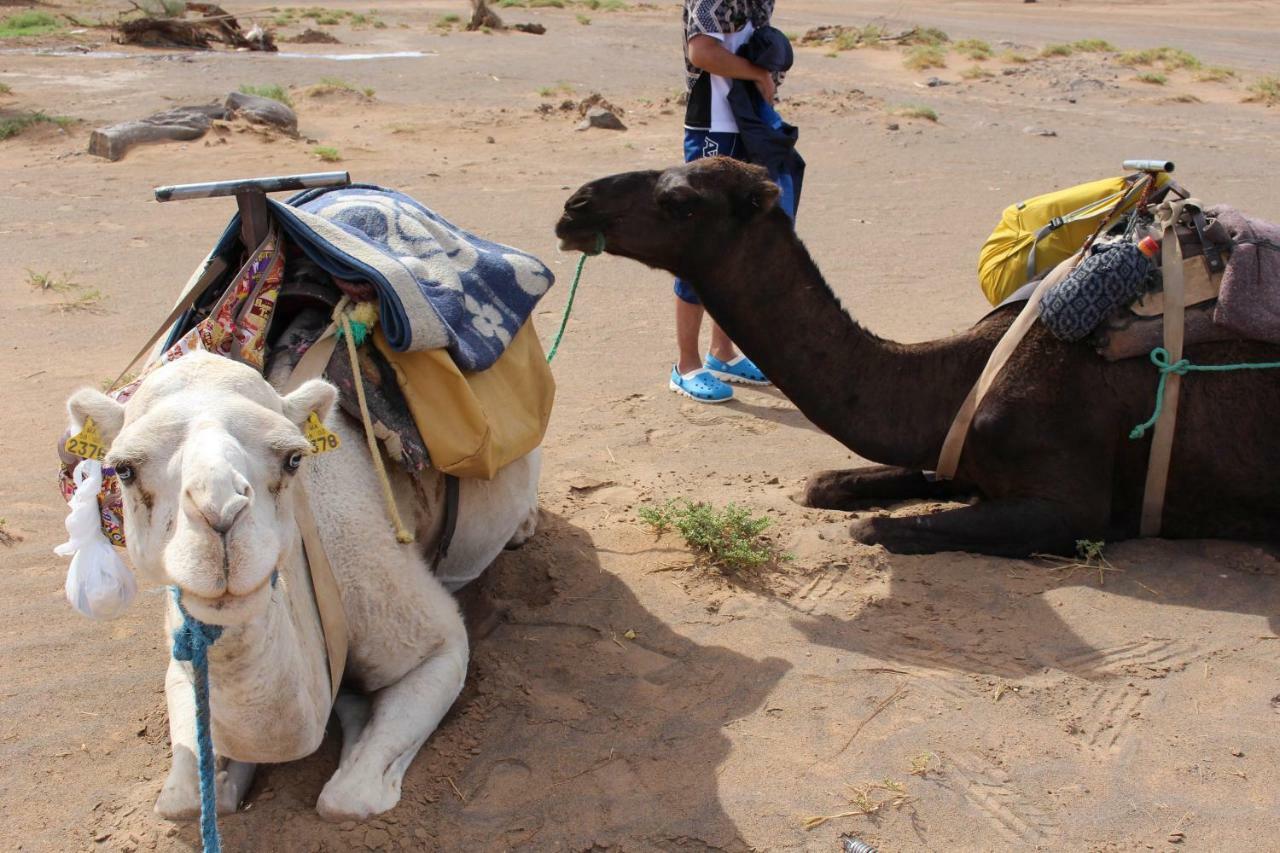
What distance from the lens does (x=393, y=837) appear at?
3350 millimetres

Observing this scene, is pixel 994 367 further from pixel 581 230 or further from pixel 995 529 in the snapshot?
pixel 581 230

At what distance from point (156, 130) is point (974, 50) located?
17.3 meters

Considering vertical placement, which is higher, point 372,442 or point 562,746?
point 372,442

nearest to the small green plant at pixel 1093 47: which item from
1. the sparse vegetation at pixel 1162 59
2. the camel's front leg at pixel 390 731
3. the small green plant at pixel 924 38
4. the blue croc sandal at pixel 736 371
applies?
the sparse vegetation at pixel 1162 59

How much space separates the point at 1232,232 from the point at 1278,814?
2.42m

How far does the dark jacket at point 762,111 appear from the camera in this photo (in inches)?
258

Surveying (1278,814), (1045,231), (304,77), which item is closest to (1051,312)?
(1045,231)

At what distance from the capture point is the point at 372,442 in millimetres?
3828

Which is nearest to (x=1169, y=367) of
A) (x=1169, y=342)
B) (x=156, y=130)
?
(x=1169, y=342)

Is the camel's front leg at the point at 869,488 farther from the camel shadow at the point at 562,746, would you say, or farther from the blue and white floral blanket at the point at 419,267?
the blue and white floral blanket at the point at 419,267

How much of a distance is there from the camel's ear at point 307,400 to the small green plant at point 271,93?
1488 cm

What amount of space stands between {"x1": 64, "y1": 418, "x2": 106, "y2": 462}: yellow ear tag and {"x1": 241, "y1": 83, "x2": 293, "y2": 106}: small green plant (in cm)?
1496

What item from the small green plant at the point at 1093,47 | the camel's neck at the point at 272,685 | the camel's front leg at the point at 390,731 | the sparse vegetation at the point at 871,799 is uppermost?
the small green plant at the point at 1093,47

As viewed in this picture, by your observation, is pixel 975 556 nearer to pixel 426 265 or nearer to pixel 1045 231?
pixel 1045 231
